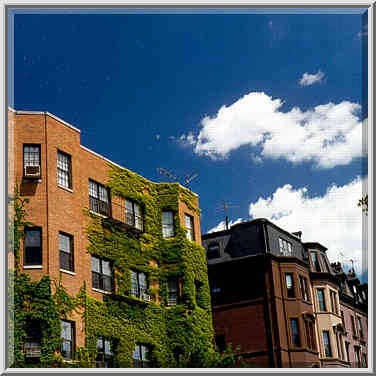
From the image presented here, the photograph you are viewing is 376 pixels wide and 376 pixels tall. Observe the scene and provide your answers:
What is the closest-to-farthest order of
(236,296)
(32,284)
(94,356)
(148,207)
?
1. (32,284)
2. (94,356)
3. (148,207)
4. (236,296)

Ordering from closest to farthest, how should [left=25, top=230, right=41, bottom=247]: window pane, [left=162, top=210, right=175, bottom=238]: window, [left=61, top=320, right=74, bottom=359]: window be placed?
[left=61, top=320, right=74, bottom=359]: window < [left=25, top=230, right=41, bottom=247]: window pane < [left=162, top=210, right=175, bottom=238]: window

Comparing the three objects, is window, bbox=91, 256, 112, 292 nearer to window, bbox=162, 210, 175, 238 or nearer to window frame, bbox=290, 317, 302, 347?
window, bbox=162, 210, 175, 238

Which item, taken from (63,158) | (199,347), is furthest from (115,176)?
(199,347)

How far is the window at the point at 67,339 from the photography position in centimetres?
2862

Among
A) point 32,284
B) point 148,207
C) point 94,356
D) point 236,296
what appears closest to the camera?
point 32,284

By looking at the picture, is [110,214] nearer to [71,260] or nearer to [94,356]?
[71,260]

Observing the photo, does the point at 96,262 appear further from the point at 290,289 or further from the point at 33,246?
the point at 290,289

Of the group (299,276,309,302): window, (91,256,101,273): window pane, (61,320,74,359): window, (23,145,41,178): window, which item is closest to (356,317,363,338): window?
(299,276,309,302): window

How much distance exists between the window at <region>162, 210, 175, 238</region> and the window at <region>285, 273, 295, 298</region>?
428 inches

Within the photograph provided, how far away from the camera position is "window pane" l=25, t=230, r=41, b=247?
95.8ft

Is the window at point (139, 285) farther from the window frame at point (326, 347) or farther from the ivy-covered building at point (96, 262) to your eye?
the window frame at point (326, 347)

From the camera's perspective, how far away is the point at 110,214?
1361 inches

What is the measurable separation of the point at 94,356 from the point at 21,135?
9466mm

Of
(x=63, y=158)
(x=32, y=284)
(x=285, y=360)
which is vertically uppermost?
(x=63, y=158)
